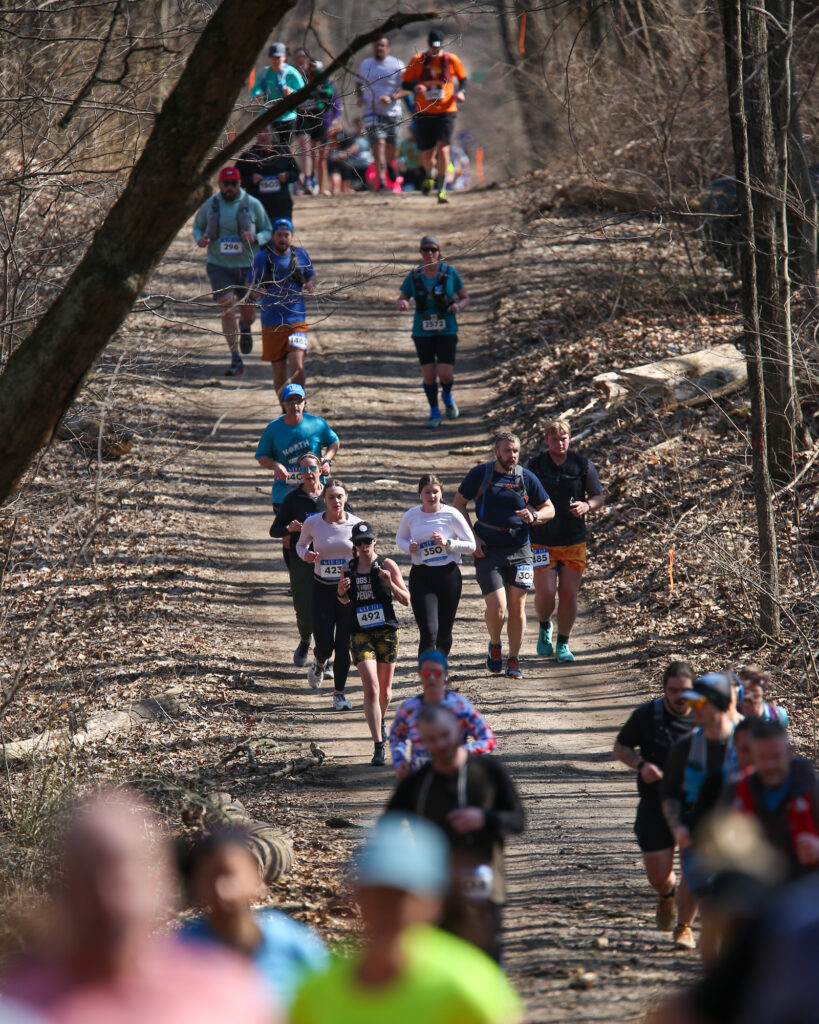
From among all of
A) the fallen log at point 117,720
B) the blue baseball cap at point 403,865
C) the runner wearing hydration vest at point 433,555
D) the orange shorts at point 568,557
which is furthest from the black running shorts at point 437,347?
the blue baseball cap at point 403,865

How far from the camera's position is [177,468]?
1535 centimetres

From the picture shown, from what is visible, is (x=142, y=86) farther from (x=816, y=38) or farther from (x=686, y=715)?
(x=816, y=38)

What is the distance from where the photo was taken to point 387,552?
12.6m

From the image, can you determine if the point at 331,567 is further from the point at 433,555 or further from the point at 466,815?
the point at 466,815

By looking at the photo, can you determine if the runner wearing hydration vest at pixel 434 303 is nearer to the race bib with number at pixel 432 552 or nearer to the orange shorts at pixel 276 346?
the orange shorts at pixel 276 346

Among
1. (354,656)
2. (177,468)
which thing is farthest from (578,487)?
(177,468)

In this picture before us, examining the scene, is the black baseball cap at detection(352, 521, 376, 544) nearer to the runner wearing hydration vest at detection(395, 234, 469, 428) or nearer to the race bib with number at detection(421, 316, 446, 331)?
the runner wearing hydration vest at detection(395, 234, 469, 428)

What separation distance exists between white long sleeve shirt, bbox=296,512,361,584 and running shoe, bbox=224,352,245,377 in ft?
26.7

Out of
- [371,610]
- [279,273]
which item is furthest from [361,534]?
[279,273]

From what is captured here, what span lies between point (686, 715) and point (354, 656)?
332cm

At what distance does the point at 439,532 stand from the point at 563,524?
160 centimetres

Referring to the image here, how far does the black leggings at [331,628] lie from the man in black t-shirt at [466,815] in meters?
4.29

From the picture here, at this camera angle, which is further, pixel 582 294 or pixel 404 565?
pixel 582 294

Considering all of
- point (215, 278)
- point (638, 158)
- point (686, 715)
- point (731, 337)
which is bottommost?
point (686, 715)
